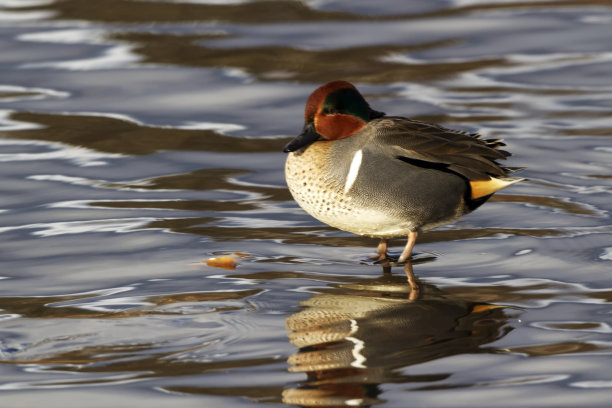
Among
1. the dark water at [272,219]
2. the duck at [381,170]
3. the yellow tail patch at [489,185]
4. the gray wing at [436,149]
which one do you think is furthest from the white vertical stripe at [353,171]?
the yellow tail patch at [489,185]

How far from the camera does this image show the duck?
613 cm

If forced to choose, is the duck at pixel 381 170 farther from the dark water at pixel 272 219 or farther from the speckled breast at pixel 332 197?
the dark water at pixel 272 219

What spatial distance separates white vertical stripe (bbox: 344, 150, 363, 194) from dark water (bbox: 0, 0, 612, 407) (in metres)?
0.51

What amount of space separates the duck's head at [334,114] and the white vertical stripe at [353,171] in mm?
201

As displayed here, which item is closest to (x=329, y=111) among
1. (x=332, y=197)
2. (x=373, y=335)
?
(x=332, y=197)

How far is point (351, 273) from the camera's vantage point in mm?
6246

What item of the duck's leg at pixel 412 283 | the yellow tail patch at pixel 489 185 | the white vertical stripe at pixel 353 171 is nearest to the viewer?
the duck's leg at pixel 412 283

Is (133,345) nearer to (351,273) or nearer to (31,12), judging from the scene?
(351,273)

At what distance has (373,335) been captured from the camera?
520cm

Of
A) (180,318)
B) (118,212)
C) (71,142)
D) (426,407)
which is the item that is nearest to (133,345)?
(180,318)

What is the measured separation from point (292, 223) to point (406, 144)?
1.33 m

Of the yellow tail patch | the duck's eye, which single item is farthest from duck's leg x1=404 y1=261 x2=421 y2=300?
the duck's eye

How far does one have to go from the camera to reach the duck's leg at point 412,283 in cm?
587

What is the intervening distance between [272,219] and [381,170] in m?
1.41
